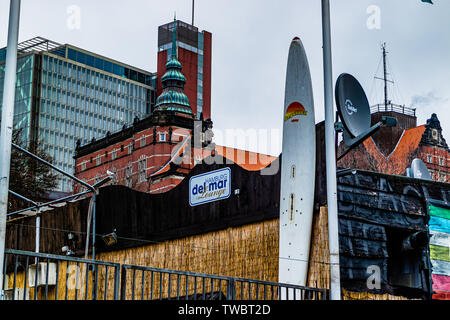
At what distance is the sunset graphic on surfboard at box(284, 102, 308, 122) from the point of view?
19188 millimetres

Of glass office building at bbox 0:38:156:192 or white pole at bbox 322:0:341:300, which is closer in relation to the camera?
white pole at bbox 322:0:341:300

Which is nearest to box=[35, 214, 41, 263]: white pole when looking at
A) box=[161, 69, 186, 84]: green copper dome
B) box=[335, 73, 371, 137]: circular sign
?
box=[335, 73, 371, 137]: circular sign

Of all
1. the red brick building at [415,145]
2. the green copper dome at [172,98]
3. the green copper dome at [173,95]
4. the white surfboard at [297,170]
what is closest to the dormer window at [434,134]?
the red brick building at [415,145]

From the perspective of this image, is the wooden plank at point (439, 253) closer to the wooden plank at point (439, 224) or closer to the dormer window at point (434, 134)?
the wooden plank at point (439, 224)

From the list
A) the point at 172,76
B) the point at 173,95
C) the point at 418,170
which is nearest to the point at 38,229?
the point at 418,170

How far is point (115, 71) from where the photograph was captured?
15250 centimetres

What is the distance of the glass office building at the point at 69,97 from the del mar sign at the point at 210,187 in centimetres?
11318

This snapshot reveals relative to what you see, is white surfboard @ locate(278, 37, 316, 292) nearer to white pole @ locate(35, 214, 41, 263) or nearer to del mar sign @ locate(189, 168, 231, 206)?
del mar sign @ locate(189, 168, 231, 206)

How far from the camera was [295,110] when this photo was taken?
63.3 ft

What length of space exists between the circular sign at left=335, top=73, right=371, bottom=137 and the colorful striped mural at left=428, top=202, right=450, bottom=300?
3574 mm

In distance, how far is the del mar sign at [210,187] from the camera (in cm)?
2212
